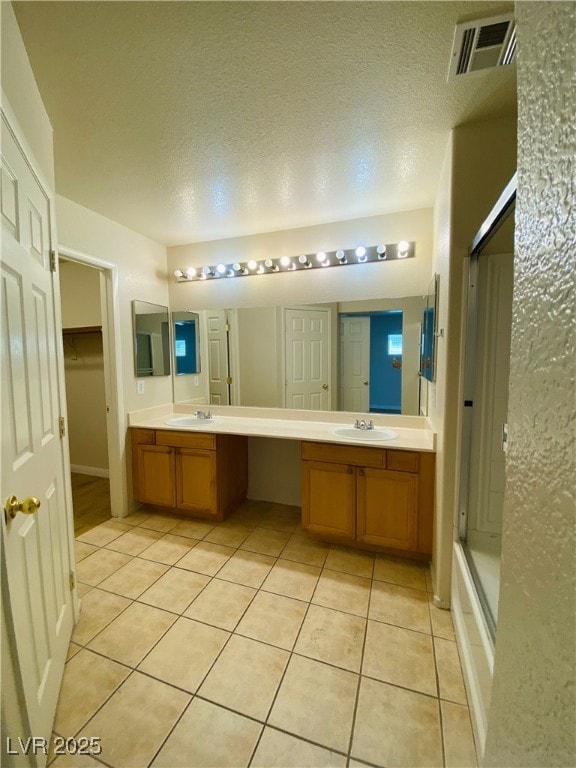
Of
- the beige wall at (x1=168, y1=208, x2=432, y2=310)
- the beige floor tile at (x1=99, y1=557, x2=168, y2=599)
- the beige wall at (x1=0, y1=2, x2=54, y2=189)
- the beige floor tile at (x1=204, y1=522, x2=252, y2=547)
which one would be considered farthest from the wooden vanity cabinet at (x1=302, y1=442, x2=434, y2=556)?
the beige wall at (x1=0, y1=2, x2=54, y2=189)

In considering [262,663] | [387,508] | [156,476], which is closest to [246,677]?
[262,663]

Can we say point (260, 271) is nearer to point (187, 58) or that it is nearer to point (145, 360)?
point (145, 360)

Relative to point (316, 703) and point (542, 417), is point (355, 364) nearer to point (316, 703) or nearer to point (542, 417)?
point (316, 703)

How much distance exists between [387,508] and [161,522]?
182cm

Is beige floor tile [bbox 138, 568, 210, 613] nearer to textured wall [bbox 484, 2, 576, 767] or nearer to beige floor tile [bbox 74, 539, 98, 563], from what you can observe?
beige floor tile [bbox 74, 539, 98, 563]

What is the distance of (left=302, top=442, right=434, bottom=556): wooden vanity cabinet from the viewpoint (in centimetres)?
192

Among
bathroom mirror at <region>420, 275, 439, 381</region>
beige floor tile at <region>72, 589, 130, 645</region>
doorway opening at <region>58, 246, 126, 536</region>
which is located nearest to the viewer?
beige floor tile at <region>72, 589, 130, 645</region>

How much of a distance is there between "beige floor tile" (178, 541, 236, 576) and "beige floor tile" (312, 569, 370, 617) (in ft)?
2.16

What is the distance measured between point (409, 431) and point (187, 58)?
2.33 metres

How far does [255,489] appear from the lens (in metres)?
2.97

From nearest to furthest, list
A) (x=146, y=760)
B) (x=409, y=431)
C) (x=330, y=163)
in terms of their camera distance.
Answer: (x=146, y=760) → (x=330, y=163) → (x=409, y=431)

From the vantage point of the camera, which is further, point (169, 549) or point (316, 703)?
point (169, 549)

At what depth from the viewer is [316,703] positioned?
1.20 metres

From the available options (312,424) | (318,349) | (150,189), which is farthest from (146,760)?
(150,189)
